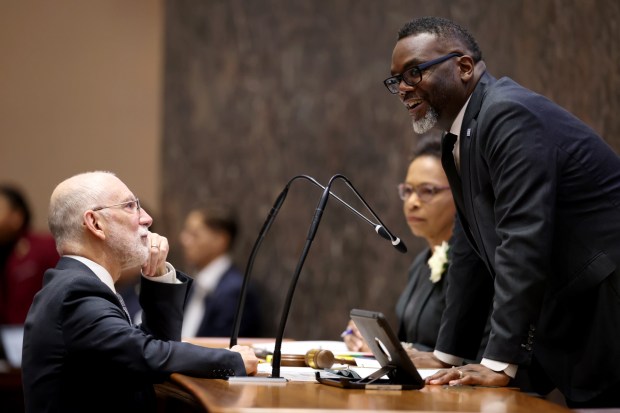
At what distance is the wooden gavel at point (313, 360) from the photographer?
343 cm

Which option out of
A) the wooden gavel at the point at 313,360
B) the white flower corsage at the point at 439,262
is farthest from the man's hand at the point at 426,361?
the white flower corsage at the point at 439,262

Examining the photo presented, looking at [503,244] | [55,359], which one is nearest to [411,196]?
[503,244]

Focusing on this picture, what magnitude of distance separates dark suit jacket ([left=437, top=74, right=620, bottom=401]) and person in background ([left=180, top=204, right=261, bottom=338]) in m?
4.10

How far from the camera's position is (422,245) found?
6.03 meters

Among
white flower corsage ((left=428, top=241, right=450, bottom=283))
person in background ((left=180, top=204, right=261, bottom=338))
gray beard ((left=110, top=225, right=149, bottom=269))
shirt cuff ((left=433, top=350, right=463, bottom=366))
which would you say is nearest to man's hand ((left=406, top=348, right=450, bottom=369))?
shirt cuff ((left=433, top=350, right=463, bottom=366))

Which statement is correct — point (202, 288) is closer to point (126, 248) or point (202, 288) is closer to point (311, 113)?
point (311, 113)

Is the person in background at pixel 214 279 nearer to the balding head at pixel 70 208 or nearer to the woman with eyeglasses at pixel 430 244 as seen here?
the woman with eyeglasses at pixel 430 244

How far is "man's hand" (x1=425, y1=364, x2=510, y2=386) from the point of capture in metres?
3.03

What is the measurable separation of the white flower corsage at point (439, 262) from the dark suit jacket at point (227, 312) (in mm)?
3010

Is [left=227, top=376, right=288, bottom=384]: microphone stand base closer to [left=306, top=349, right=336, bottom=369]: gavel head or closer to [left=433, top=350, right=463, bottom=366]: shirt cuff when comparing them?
[left=306, top=349, right=336, bottom=369]: gavel head

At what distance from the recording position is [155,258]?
12.2ft

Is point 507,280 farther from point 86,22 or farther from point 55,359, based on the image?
point 86,22

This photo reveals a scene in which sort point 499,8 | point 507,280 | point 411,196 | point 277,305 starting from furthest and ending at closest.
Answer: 1. point 277,305
2. point 499,8
3. point 411,196
4. point 507,280

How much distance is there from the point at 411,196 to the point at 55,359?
6.77 ft
